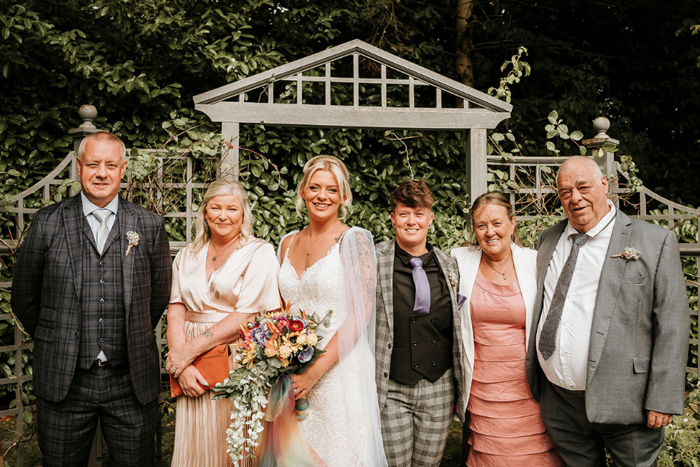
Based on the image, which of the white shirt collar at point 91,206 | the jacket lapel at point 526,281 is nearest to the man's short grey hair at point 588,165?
the jacket lapel at point 526,281

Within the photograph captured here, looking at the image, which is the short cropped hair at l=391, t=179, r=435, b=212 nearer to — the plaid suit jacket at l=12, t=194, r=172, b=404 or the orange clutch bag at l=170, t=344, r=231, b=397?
the orange clutch bag at l=170, t=344, r=231, b=397

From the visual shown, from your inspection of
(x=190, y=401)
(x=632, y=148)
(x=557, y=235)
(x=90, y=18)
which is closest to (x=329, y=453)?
(x=190, y=401)

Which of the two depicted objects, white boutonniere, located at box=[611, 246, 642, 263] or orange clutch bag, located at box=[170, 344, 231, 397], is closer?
white boutonniere, located at box=[611, 246, 642, 263]

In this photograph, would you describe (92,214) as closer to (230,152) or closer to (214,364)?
(214,364)

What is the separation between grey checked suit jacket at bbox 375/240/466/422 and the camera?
2785 mm

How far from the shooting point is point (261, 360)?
99.6 inches

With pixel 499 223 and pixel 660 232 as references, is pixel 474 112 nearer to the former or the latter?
pixel 499 223

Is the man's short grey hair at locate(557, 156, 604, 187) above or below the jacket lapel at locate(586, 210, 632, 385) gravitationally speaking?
above

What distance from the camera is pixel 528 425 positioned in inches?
112

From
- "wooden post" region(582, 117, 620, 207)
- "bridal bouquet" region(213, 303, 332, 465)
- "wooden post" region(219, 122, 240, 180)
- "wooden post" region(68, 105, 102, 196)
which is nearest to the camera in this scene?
"bridal bouquet" region(213, 303, 332, 465)

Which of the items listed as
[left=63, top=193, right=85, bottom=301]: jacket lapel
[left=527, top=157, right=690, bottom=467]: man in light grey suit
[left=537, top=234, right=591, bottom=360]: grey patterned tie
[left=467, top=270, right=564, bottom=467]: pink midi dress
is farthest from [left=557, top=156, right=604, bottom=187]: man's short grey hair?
[left=63, top=193, right=85, bottom=301]: jacket lapel

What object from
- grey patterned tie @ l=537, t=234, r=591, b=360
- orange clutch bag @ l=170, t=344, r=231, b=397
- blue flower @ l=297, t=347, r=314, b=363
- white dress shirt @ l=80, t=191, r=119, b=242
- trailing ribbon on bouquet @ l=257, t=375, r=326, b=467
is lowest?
trailing ribbon on bouquet @ l=257, t=375, r=326, b=467

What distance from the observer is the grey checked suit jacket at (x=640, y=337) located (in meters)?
2.51

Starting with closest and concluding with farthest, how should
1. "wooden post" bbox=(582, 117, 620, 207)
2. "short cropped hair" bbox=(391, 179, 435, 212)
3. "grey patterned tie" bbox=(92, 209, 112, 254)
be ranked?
"grey patterned tie" bbox=(92, 209, 112, 254) → "short cropped hair" bbox=(391, 179, 435, 212) → "wooden post" bbox=(582, 117, 620, 207)
